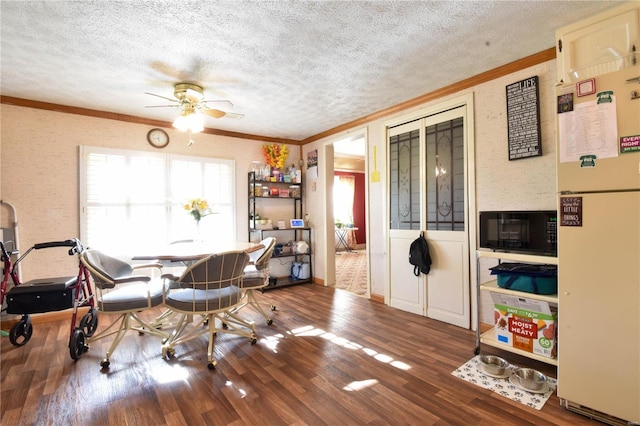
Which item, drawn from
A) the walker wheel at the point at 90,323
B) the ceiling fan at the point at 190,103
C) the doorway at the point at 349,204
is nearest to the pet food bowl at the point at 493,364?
the ceiling fan at the point at 190,103

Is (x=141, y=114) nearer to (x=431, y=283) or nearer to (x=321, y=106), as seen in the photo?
(x=321, y=106)

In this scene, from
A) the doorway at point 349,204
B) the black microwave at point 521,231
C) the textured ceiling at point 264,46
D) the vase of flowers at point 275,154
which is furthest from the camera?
the doorway at point 349,204

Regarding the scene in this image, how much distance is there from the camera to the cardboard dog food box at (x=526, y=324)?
2055 mm

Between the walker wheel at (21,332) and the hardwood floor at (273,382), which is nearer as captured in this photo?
the hardwood floor at (273,382)

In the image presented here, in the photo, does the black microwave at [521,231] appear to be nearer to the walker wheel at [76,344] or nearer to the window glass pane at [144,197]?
the window glass pane at [144,197]

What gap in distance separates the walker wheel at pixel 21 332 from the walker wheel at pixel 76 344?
732mm

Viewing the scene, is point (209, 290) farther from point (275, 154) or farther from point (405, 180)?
point (275, 154)

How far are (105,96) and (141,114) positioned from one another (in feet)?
1.96

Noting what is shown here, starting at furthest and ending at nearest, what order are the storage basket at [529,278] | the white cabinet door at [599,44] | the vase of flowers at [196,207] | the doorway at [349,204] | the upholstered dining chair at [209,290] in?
the doorway at [349,204] < the vase of flowers at [196,207] < the upholstered dining chair at [209,290] < the storage basket at [529,278] < the white cabinet door at [599,44]

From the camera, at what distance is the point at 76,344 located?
2396 mm

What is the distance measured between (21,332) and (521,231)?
171 inches

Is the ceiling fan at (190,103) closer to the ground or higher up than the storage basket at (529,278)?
higher up

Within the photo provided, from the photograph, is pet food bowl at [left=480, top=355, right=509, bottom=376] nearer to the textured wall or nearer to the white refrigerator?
the white refrigerator

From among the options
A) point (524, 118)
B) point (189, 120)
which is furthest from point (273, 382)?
point (524, 118)
